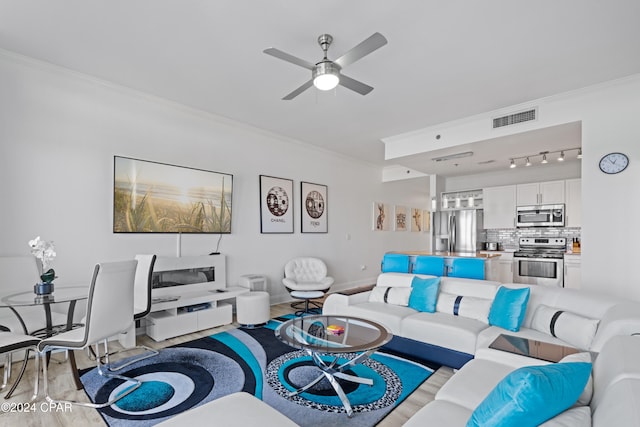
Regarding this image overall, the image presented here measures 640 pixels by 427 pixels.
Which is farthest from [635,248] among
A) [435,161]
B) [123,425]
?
[123,425]

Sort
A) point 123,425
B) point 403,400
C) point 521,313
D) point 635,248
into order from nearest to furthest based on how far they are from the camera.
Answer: point 123,425 → point 403,400 → point 521,313 → point 635,248

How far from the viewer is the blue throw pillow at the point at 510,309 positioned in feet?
9.00

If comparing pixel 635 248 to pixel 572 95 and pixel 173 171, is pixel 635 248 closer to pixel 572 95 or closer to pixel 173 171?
pixel 572 95

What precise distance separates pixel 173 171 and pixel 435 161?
14.3 ft

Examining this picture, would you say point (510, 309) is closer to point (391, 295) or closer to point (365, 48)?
point (391, 295)

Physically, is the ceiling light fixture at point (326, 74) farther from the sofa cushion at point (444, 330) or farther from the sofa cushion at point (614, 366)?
the sofa cushion at point (614, 366)

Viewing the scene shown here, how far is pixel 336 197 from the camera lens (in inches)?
267

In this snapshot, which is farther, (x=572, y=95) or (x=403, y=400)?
(x=572, y=95)

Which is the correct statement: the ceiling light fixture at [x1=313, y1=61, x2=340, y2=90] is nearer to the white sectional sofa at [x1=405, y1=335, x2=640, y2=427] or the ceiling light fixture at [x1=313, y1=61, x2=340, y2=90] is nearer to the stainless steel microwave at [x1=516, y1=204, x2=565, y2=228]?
the white sectional sofa at [x1=405, y1=335, x2=640, y2=427]

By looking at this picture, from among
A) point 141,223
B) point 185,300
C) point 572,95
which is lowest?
point 185,300

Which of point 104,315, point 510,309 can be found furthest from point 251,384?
Result: point 510,309

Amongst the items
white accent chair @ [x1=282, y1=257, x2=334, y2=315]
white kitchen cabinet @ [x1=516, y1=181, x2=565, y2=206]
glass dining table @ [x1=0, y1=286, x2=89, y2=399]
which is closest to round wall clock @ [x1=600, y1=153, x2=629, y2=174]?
white kitchen cabinet @ [x1=516, y1=181, x2=565, y2=206]

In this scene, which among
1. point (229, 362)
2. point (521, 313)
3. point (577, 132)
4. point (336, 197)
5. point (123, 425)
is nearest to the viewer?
point (123, 425)

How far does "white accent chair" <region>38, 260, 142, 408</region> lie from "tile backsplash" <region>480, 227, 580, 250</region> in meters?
7.08
